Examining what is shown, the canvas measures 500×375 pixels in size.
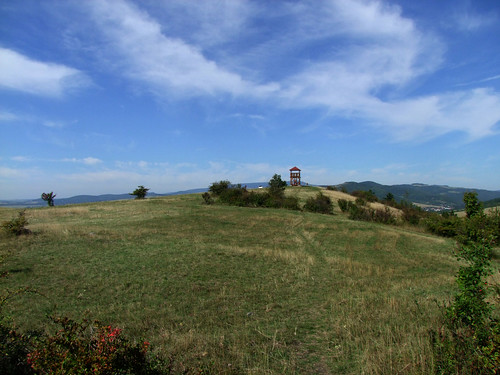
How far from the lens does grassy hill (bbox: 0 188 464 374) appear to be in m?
5.92

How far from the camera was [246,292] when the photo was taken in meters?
11.0

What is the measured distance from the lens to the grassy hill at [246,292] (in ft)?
19.4

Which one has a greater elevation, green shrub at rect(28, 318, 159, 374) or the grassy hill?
green shrub at rect(28, 318, 159, 374)

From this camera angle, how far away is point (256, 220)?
29.8m

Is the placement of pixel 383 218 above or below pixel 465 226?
below

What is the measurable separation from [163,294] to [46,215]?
2462cm

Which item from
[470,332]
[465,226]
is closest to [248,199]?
[465,226]

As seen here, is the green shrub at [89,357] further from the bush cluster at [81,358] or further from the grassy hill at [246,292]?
the grassy hill at [246,292]

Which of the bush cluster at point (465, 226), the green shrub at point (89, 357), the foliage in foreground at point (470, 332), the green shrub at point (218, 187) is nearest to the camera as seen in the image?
the green shrub at point (89, 357)

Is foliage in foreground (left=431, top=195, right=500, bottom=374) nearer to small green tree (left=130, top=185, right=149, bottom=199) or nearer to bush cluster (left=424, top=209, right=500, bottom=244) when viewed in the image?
bush cluster (left=424, top=209, right=500, bottom=244)

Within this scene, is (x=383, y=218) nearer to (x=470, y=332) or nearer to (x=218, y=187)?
(x=218, y=187)

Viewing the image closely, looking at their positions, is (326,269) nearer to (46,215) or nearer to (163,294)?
(163,294)

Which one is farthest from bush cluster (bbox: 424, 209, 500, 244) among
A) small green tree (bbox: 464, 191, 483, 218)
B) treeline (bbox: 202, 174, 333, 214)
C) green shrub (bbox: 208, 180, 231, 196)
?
green shrub (bbox: 208, 180, 231, 196)

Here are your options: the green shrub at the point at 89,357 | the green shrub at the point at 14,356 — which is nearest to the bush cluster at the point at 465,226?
the green shrub at the point at 89,357
